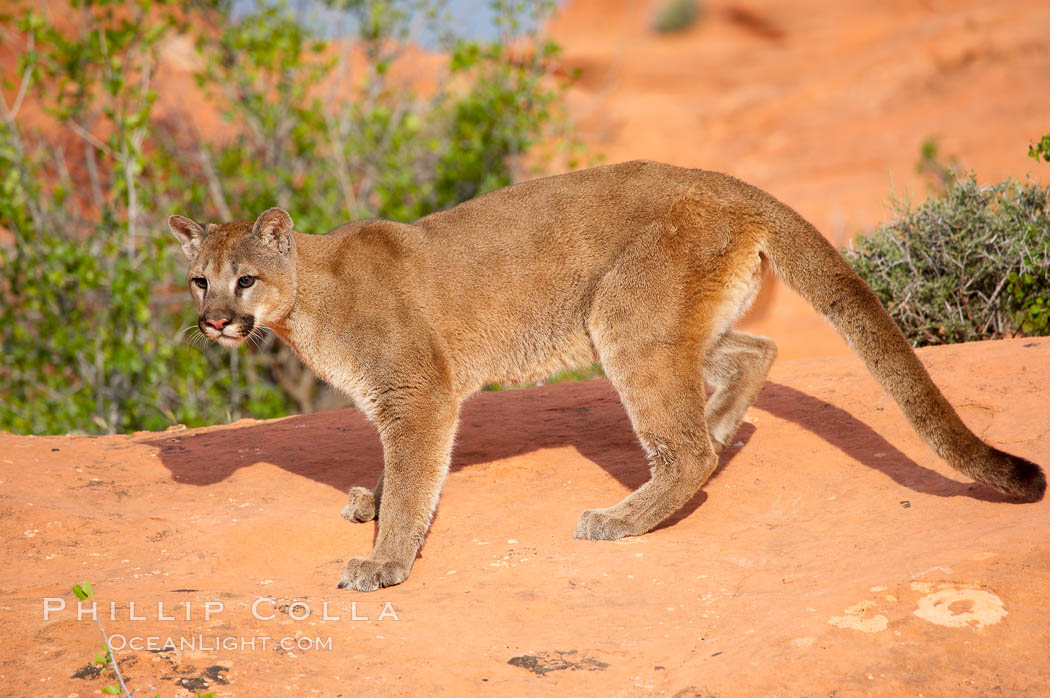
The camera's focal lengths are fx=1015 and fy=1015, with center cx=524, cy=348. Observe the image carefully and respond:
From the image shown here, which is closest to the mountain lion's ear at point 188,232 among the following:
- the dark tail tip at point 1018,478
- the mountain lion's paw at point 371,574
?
the mountain lion's paw at point 371,574

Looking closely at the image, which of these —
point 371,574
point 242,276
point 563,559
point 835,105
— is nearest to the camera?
point 371,574

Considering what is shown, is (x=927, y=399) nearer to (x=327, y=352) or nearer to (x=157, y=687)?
(x=327, y=352)

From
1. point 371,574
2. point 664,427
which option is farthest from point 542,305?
point 371,574

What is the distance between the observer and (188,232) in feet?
17.5

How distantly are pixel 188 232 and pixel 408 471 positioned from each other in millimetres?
1783

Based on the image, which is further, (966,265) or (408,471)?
(966,265)

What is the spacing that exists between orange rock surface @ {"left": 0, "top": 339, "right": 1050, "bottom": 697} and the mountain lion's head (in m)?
1.00

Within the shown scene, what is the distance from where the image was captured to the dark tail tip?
13.8 feet

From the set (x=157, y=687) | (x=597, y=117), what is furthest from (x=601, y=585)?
(x=597, y=117)

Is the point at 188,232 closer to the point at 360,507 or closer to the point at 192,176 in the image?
the point at 360,507

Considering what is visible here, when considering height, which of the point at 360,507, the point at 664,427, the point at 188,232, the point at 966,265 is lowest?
the point at 360,507

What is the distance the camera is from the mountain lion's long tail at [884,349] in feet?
13.9

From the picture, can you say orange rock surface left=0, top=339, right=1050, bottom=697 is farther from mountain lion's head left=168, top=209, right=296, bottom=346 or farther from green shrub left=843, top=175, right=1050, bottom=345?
mountain lion's head left=168, top=209, right=296, bottom=346

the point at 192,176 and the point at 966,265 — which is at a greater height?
the point at 192,176
